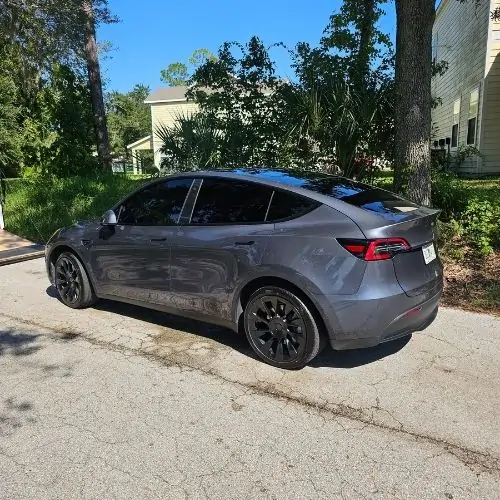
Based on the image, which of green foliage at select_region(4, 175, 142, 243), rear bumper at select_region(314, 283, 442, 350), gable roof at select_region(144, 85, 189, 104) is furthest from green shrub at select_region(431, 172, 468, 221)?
gable roof at select_region(144, 85, 189, 104)

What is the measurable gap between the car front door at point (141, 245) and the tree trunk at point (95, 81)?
11.1m

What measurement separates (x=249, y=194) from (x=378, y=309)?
4.81ft

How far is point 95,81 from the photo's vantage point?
1516 cm

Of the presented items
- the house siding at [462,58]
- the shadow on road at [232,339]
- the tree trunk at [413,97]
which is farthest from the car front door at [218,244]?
the house siding at [462,58]

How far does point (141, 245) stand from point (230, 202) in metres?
1.08

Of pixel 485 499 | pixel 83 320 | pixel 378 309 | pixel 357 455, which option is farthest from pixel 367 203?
pixel 83 320

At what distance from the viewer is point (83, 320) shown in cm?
551

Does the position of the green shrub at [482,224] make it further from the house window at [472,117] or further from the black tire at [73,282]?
the house window at [472,117]

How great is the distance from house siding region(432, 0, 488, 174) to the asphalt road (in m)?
10.3

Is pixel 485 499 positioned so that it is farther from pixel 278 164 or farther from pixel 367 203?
pixel 278 164

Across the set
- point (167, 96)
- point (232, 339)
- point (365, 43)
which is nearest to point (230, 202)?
point (232, 339)

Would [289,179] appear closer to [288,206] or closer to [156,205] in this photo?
[288,206]

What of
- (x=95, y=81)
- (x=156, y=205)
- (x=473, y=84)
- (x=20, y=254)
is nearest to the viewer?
(x=156, y=205)

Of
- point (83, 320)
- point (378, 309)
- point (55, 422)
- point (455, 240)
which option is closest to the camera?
point (55, 422)
